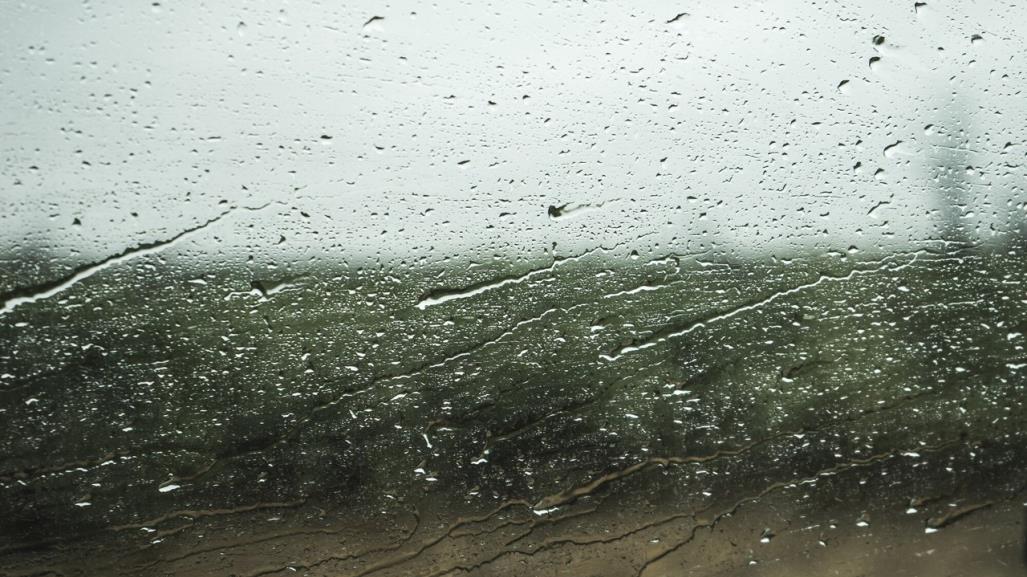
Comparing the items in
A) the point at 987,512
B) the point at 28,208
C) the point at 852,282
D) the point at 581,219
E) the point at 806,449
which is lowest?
the point at 987,512

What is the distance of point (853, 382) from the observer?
1115 mm

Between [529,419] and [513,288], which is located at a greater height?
[513,288]

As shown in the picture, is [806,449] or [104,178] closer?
[104,178]

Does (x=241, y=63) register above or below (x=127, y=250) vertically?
above

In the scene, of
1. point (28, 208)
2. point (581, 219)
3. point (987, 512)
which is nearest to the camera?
point (28, 208)

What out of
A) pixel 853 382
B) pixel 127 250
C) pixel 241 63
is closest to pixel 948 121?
pixel 853 382

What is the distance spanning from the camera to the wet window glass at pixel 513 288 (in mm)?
954

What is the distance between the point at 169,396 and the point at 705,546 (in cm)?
89

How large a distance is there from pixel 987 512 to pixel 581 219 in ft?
2.95

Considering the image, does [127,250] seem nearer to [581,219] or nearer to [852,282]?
[581,219]

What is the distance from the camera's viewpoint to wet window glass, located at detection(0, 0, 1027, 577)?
0.95 meters

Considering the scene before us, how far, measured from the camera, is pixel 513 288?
1042mm

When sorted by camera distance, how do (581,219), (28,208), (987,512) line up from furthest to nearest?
1. (987,512)
2. (581,219)
3. (28,208)

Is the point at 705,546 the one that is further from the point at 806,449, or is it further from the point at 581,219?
the point at 581,219
